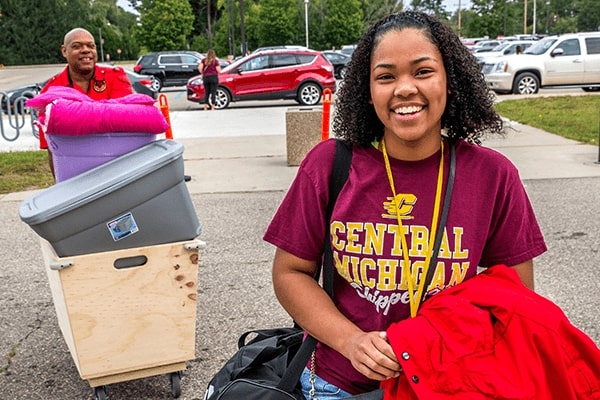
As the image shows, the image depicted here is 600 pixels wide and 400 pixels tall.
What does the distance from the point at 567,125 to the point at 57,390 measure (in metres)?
11.4

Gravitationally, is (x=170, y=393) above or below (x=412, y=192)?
below

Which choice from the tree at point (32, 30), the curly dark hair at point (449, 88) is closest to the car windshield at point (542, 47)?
the curly dark hair at point (449, 88)

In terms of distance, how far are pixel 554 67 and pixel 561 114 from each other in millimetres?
6790

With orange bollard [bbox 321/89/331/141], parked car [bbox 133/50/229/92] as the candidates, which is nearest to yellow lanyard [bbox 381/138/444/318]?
orange bollard [bbox 321/89/331/141]

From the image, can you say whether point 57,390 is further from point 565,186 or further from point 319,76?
point 319,76

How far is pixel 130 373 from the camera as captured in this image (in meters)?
3.24

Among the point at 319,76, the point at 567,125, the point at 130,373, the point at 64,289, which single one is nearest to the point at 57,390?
the point at 130,373

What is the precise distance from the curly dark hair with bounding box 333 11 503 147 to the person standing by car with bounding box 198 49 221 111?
17293 millimetres

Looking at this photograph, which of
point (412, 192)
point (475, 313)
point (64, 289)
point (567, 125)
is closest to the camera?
point (475, 313)

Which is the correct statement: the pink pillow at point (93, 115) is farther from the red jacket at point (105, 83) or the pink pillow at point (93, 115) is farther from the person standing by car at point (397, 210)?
the person standing by car at point (397, 210)

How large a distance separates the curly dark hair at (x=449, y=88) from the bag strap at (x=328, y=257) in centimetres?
6

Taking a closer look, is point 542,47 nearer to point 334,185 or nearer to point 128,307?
point 128,307

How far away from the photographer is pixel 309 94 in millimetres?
20562

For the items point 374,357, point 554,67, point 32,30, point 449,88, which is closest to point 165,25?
point 32,30
